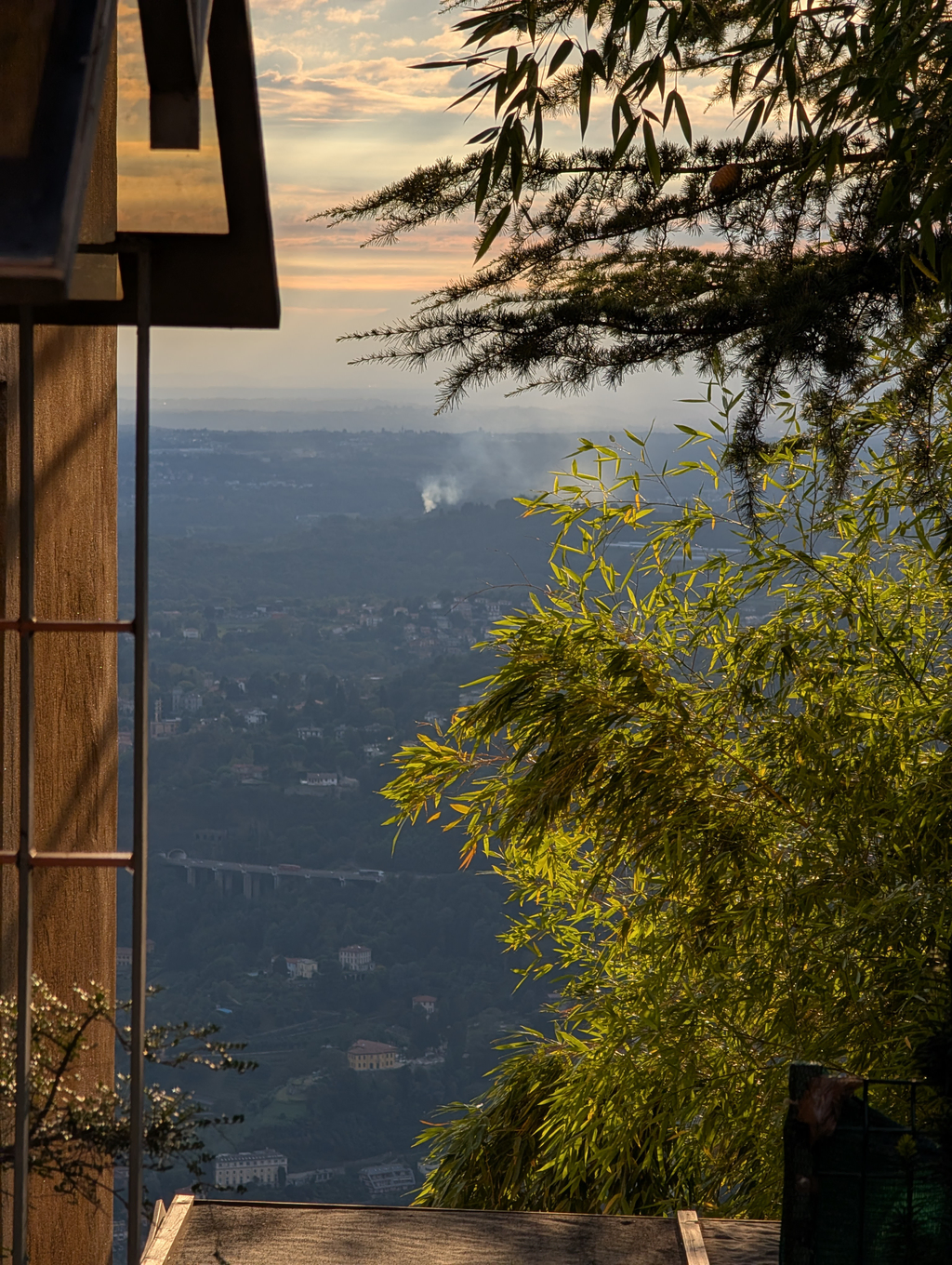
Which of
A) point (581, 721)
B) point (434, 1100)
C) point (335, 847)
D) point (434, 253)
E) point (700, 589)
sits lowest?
point (434, 1100)

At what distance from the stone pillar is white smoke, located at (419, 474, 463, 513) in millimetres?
21807

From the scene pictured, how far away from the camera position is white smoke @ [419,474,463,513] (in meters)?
26.0

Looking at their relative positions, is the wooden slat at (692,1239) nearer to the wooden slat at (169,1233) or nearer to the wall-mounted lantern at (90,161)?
the wooden slat at (169,1233)

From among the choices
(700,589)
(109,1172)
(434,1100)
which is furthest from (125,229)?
(434,1100)

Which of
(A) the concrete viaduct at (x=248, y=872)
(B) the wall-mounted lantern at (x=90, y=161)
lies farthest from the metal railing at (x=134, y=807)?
(A) the concrete viaduct at (x=248, y=872)

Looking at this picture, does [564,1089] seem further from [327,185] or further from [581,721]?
[327,185]

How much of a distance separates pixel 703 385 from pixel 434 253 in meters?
1.41

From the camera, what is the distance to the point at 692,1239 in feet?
8.84

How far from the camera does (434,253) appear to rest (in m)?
4.55

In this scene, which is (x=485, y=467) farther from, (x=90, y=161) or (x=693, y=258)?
(x=90, y=161)

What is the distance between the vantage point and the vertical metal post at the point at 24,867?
81.7 inches

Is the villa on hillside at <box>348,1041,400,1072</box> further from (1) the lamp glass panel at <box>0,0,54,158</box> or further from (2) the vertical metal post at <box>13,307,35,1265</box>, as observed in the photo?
(1) the lamp glass panel at <box>0,0,54,158</box>

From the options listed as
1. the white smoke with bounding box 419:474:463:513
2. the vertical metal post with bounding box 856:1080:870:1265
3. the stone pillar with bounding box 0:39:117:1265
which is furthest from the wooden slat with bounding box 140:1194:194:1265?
the white smoke with bounding box 419:474:463:513

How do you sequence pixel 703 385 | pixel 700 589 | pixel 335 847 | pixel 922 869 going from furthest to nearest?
Result: pixel 335 847 → pixel 700 589 → pixel 703 385 → pixel 922 869
